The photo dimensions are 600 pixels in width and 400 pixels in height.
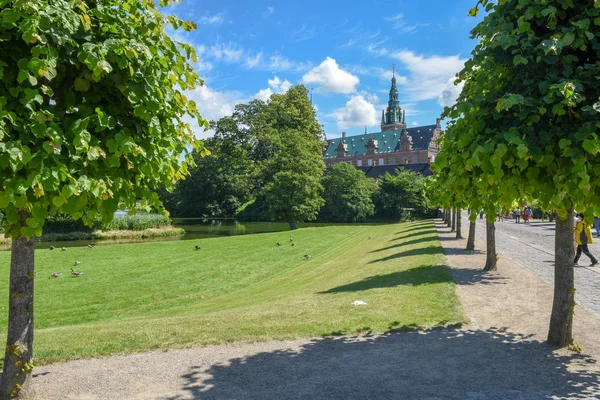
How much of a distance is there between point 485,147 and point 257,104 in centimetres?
5967

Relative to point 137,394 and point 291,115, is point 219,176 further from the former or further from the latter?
point 137,394

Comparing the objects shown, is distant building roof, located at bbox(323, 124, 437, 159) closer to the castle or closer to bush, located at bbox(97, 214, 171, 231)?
the castle

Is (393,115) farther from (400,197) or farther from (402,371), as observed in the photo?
(402,371)

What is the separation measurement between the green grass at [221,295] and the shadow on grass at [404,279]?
4cm

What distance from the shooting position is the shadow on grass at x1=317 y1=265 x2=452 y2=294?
12.8 meters

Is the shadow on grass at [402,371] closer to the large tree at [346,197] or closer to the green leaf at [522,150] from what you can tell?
the green leaf at [522,150]

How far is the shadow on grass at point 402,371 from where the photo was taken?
5.57 meters

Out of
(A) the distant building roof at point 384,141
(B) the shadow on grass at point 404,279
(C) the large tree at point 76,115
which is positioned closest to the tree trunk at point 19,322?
(C) the large tree at point 76,115

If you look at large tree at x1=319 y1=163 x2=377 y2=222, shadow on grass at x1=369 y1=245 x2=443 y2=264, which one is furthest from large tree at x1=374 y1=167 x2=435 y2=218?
shadow on grass at x1=369 y1=245 x2=443 y2=264

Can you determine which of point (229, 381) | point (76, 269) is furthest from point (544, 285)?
point (76, 269)

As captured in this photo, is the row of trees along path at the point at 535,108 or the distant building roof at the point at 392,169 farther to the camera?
the distant building roof at the point at 392,169

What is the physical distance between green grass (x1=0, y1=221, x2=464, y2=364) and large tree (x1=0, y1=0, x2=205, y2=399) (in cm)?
334

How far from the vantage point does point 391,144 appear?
132 metres

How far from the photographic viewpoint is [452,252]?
2012cm
